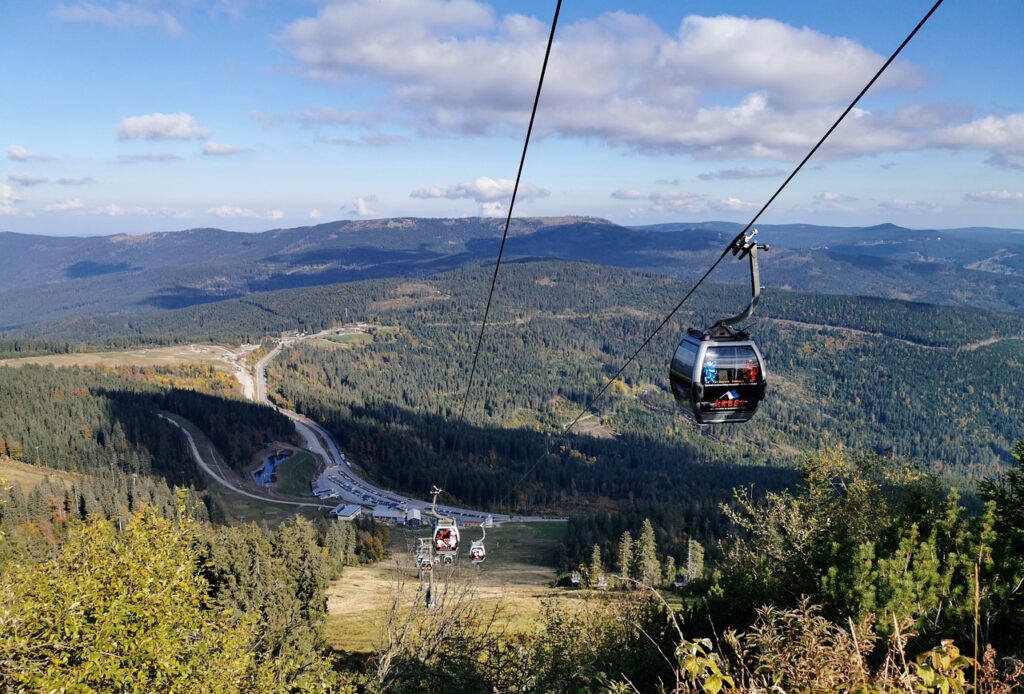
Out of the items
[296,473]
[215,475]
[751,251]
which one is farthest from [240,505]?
[751,251]

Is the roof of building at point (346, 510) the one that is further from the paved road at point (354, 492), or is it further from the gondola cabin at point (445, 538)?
the gondola cabin at point (445, 538)

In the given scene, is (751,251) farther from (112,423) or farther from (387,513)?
(112,423)

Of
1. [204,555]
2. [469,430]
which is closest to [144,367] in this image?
[469,430]

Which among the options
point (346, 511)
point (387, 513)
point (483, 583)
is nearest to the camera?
point (483, 583)

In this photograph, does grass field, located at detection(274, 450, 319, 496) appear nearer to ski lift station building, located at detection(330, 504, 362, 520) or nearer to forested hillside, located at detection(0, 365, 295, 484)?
forested hillside, located at detection(0, 365, 295, 484)

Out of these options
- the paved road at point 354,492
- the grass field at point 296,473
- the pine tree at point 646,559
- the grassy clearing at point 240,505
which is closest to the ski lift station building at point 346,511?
the grassy clearing at point 240,505

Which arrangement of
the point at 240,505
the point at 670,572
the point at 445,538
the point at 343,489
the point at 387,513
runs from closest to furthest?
the point at 445,538, the point at 670,572, the point at 240,505, the point at 387,513, the point at 343,489
